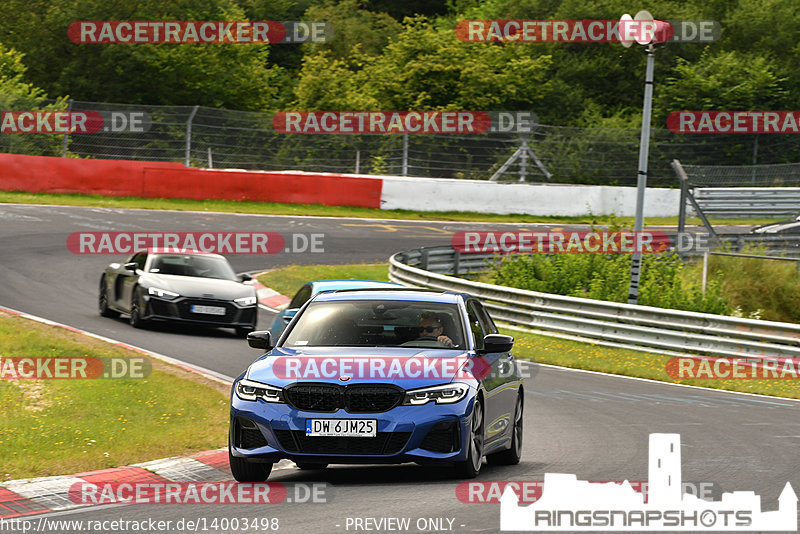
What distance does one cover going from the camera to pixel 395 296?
1010 centimetres

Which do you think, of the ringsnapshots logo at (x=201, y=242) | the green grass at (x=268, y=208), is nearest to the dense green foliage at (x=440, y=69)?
the green grass at (x=268, y=208)

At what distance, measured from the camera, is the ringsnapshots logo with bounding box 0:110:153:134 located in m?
37.6

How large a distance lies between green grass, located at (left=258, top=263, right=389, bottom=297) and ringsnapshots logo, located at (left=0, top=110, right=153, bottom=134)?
1104cm

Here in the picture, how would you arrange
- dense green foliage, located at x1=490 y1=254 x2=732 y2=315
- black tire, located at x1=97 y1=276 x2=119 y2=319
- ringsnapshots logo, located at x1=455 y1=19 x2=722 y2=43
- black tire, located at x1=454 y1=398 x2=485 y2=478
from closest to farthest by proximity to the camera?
black tire, located at x1=454 y1=398 x2=485 y2=478, black tire, located at x1=97 y1=276 x2=119 y2=319, dense green foliage, located at x1=490 y1=254 x2=732 y2=315, ringsnapshots logo, located at x1=455 y1=19 x2=722 y2=43

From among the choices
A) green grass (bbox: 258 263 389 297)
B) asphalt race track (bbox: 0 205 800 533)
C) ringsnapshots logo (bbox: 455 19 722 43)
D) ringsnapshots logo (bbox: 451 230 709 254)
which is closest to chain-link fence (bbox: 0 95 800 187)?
ringsnapshots logo (bbox: 451 230 709 254)

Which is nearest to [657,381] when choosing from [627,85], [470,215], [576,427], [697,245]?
[576,427]

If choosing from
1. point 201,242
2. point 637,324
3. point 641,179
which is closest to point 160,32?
point 201,242

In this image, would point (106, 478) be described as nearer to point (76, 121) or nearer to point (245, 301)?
point (245, 301)

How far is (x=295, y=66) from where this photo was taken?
6894 centimetres

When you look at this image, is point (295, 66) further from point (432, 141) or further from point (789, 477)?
point (789, 477)

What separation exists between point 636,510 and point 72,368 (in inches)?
335

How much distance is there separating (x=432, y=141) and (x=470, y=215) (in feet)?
9.32

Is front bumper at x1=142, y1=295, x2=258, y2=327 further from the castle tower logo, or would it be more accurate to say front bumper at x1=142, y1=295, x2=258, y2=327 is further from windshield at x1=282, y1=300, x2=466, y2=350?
the castle tower logo

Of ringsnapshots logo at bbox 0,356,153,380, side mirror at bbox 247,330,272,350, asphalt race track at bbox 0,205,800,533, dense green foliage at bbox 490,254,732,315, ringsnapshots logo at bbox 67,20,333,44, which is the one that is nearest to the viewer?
asphalt race track at bbox 0,205,800,533
